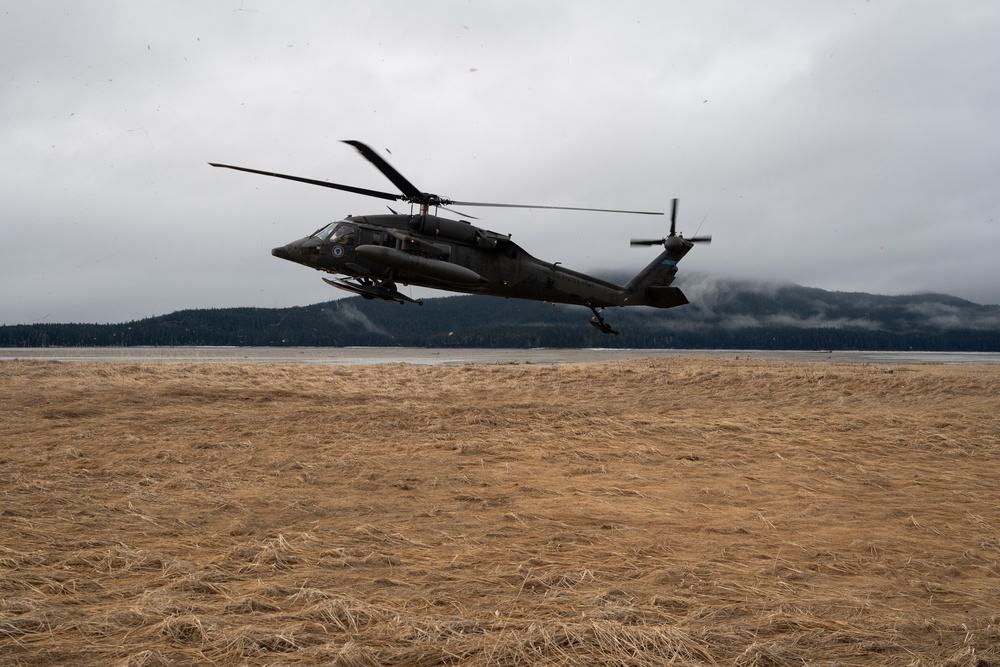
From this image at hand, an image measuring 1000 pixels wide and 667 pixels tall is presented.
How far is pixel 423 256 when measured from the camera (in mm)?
17688

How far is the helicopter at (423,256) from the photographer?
17.0 meters

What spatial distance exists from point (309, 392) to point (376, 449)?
6128 mm

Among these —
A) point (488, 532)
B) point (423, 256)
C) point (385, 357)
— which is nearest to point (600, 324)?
point (423, 256)

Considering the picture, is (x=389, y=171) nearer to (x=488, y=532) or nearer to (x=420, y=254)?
(x=420, y=254)

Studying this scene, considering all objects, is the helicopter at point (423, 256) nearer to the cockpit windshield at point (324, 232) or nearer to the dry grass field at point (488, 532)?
the cockpit windshield at point (324, 232)

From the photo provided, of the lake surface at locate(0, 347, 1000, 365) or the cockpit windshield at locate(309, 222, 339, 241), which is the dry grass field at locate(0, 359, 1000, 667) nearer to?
the cockpit windshield at locate(309, 222, 339, 241)

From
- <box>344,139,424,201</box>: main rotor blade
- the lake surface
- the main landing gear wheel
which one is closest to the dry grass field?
the main landing gear wheel

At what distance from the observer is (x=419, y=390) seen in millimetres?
18266

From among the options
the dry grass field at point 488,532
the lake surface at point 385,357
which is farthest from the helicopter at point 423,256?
the lake surface at point 385,357

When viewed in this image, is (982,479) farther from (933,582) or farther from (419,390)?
(419,390)

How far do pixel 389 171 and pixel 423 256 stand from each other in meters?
2.54

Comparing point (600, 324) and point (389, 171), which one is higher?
point (389, 171)

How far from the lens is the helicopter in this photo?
17016 millimetres

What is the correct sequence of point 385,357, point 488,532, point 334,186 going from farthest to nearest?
point 385,357 → point 334,186 → point 488,532
